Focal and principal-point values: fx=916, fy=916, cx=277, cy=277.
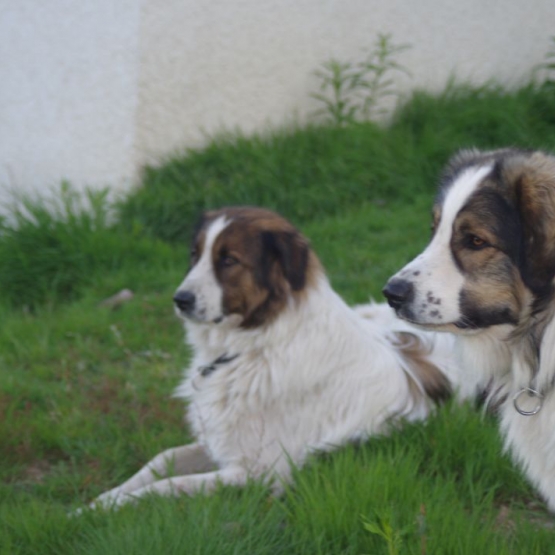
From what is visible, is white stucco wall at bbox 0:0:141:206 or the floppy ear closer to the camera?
the floppy ear

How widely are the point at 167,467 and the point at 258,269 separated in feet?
3.20

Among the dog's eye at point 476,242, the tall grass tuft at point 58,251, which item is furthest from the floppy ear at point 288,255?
the tall grass tuft at point 58,251

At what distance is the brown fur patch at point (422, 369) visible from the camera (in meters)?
4.35

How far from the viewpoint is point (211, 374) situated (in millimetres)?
4328

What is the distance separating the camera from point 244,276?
4215 millimetres

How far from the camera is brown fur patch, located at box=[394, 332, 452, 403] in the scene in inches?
171

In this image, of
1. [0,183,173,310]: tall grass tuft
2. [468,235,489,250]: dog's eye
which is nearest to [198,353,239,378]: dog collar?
[468,235,489,250]: dog's eye

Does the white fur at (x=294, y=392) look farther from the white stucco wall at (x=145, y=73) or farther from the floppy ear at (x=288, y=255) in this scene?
the white stucco wall at (x=145, y=73)

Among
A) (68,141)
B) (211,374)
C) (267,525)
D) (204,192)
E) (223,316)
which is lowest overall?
(267,525)

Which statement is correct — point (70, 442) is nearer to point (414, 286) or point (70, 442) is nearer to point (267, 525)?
point (267, 525)

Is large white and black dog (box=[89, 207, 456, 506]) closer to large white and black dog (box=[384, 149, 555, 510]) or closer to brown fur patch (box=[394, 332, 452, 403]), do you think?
brown fur patch (box=[394, 332, 452, 403])

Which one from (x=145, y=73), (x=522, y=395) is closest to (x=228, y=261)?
(x=522, y=395)

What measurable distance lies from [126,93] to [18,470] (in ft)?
13.1

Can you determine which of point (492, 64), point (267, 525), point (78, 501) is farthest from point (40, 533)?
point (492, 64)
